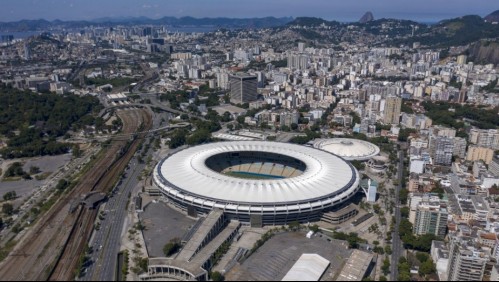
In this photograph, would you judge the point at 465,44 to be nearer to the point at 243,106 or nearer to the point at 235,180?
the point at 243,106

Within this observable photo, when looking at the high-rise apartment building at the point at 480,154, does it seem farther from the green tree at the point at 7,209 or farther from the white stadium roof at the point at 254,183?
the green tree at the point at 7,209

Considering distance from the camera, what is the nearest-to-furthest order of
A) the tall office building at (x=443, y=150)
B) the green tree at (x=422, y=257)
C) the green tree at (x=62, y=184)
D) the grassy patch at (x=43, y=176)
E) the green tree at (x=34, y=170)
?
1. the green tree at (x=422, y=257)
2. the green tree at (x=62, y=184)
3. the grassy patch at (x=43, y=176)
4. the green tree at (x=34, y=170)
5. the tall office building at (x=443, y=150)

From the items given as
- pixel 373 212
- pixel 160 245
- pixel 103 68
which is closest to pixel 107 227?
pixel 160 245

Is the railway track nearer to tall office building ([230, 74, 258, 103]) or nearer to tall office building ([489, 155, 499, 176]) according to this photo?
tall office building ([230, 74, 258, 103])

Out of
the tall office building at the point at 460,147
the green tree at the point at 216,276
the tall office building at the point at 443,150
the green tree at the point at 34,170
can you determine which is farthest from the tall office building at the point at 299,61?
the green tree at the point at 216,276

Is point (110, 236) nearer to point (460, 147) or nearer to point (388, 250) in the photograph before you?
point (388, 250)

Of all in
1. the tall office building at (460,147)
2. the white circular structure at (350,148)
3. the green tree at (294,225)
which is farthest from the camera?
the tall office building at (460,147)

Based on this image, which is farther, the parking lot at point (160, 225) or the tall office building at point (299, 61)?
the tall office building at point (299, 61)

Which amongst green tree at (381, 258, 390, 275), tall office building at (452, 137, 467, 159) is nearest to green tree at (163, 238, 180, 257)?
green tree at (381, 258, 390, 275)
